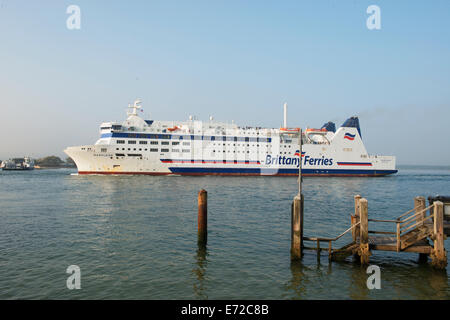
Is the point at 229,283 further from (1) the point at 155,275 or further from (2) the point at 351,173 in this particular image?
(2) the point at 351,173

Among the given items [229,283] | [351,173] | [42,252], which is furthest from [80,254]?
[351,173]

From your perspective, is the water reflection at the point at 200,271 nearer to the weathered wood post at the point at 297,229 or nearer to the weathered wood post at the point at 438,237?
the weathered wood post at the point at 297,229

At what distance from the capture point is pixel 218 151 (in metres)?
46.5

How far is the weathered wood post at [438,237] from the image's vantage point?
7.81m

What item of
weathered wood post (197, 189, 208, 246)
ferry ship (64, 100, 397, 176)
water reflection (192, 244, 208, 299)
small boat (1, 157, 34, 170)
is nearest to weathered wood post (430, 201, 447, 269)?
water reflection (192, 244, 208, 299)

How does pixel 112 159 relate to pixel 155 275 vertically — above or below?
above

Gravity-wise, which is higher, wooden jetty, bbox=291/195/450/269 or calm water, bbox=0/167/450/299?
wooden jetty, bbox=291/195/450/269

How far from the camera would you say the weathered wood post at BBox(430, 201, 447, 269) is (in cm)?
781

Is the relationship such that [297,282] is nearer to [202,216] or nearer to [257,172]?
[202,216]

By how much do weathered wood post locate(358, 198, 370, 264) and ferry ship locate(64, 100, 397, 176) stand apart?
37.5 meters

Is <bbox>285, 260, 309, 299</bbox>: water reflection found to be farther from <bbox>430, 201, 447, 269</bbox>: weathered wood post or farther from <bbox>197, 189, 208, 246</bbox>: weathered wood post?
<bbox>430, 201, 447, 269</bbox>: weathered wood post

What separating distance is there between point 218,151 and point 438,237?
39296mm
